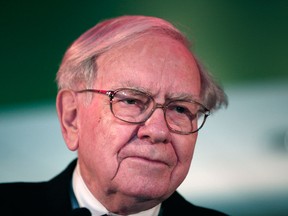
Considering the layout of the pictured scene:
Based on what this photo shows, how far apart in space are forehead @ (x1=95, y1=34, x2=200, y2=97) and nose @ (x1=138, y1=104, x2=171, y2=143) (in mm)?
118

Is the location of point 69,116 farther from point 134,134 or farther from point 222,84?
point 222,84

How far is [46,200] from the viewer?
231 centimetres

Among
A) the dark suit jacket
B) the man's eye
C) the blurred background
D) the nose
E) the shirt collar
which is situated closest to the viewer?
the nose

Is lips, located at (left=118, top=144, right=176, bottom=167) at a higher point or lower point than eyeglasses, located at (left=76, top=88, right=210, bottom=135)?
lower

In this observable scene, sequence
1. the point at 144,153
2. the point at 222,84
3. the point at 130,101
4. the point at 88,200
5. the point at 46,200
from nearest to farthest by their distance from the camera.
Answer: the point at 144,153, the point at 130,101, the point at 88,200, the point at 46,200, the point at 222,84

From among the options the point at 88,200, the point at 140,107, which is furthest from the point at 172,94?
the point at 88,200

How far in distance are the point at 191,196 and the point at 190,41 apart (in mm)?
915

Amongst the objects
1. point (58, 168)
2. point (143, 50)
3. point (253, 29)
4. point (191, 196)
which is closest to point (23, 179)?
point (58, 168)

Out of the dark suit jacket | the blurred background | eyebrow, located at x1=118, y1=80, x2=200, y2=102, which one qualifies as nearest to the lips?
eyebrow, located at x1=118, y1=80, x2=200, y2=102

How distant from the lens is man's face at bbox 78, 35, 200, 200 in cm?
196

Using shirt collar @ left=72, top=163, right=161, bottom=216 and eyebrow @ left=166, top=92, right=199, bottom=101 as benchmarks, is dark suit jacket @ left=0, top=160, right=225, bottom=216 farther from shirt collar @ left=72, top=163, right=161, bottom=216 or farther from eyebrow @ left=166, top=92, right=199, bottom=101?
eyebrow @ left=166, top=92, right=199, bottom=101

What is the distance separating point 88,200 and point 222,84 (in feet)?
3.56

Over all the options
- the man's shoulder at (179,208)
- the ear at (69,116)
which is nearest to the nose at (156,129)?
the ear at (69,116)

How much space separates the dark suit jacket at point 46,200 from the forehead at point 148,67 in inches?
22.5
